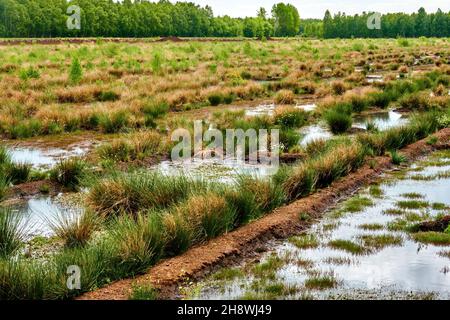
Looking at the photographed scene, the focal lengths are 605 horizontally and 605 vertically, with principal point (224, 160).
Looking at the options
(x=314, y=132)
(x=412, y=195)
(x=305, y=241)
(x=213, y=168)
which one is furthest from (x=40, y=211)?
(x=314, y=132)

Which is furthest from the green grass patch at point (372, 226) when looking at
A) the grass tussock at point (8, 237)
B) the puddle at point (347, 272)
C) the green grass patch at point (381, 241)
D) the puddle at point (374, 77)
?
the puddle at point (374, 77)

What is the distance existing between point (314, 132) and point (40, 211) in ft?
30.8

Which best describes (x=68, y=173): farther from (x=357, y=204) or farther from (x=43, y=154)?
(x=357, y=204)

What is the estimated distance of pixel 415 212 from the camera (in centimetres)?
962

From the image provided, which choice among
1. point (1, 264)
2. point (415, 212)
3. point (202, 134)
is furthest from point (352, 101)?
point (1, 264)

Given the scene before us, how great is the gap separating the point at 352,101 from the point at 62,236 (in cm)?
1523

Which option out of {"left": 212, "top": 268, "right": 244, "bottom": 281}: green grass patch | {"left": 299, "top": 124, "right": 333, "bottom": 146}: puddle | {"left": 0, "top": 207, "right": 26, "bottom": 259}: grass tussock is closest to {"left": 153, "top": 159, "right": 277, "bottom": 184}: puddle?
{"left": 299, "top": 124, "right": 333, "bottom": 146}: puddle

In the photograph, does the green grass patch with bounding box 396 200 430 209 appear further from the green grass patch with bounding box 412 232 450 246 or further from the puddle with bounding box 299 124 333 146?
the puddle with bounding box 299 124 333 146

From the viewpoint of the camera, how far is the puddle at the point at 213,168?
12484 mm

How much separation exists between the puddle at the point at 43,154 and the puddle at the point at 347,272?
23.8ft

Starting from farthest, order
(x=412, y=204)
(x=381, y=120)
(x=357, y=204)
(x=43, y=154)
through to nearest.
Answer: (x=381, y=120) < (x=43, y=154) < (x=357, y=204) < (x=412, y=204)

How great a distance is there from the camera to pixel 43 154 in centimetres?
1479

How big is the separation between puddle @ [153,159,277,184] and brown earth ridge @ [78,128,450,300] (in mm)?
1826

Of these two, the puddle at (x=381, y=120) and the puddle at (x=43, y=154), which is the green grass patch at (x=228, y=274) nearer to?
the puddle at (x=43, y=154)
